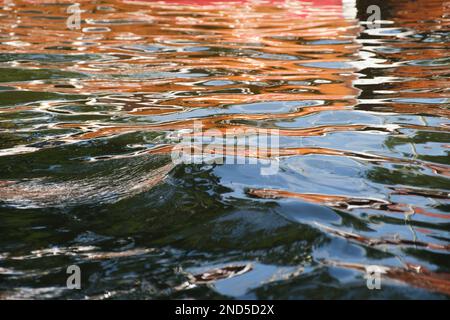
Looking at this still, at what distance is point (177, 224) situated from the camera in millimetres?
2520

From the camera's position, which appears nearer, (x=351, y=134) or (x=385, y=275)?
(x=385, y=275)

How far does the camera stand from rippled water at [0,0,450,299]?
213cm

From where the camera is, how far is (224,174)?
9.86ft

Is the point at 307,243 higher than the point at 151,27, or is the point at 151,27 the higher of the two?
the point at 151,27

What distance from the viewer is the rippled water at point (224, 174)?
2133 mm

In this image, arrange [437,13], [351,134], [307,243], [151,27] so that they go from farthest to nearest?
[437,13] → [151,27] → [351,134] → [307,243]

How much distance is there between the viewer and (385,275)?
2.05 metres

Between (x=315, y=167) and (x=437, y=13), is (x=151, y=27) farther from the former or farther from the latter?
(x=315, y=167)
